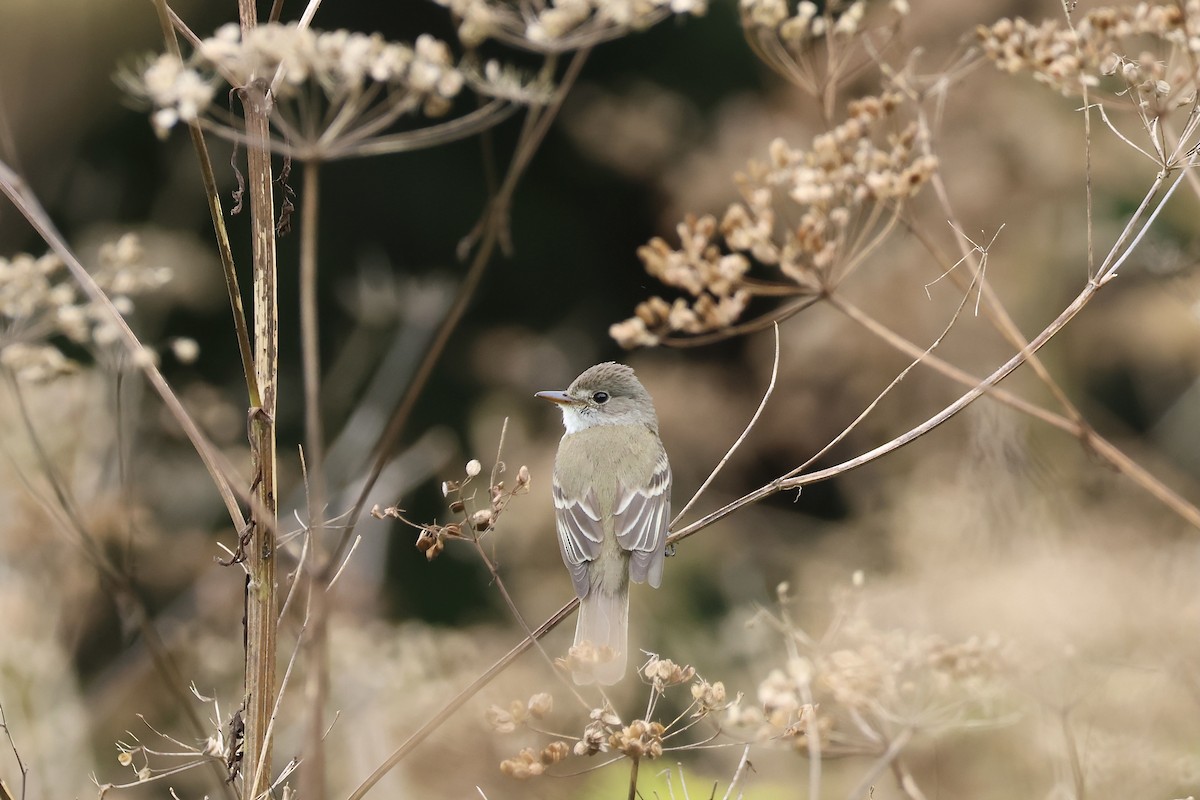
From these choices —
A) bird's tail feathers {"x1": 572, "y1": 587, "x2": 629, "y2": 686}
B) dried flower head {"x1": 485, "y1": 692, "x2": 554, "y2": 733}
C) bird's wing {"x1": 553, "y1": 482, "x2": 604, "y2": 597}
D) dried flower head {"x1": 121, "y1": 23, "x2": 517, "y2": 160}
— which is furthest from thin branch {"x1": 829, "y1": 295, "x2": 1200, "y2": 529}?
bird's wing {"x1": 553, "y1": 482, "x2": 604, "y2": 597}

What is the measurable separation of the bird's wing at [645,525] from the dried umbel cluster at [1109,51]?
6.58 feet

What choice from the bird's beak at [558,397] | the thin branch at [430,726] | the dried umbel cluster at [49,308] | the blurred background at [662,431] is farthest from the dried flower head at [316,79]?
the bird's beak at [558,397]

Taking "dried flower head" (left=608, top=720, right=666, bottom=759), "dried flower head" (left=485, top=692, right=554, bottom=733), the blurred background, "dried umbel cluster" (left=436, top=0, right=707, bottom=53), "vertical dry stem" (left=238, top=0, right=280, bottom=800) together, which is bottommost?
the blurred background

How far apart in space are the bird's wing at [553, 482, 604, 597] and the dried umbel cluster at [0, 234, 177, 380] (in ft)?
7.48

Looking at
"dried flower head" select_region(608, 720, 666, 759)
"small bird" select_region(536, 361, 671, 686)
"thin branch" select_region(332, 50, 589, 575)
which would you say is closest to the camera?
"thin branch" select_region(332, 50, 589, 575)

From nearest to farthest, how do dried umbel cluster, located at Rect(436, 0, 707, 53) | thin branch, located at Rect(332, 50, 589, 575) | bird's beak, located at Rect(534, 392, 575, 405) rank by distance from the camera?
thin branch, located at Rect(332, 50, 589, 575)
dried umbel cluster, located at Rect(436, 0, 707, 53)
bird's beak, located at Rect(534, 392, 575, 405)

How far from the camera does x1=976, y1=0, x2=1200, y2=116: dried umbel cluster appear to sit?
88.7 inches

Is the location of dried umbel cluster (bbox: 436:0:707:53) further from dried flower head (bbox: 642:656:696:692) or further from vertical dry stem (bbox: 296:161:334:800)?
dried flower head (bbox: 642:656:696:692)

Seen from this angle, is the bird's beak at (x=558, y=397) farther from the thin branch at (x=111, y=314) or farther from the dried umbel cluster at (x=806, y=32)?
the thin branch at (x=111, y=314)

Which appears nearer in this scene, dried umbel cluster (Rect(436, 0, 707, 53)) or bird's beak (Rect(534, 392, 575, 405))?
dried umbel cluster (Rect(436, 0, 707, 53))

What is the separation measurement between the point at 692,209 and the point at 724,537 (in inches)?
102

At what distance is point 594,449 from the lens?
4.62m

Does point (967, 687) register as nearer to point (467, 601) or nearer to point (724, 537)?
point (724, 537)

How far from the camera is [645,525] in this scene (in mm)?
4246
